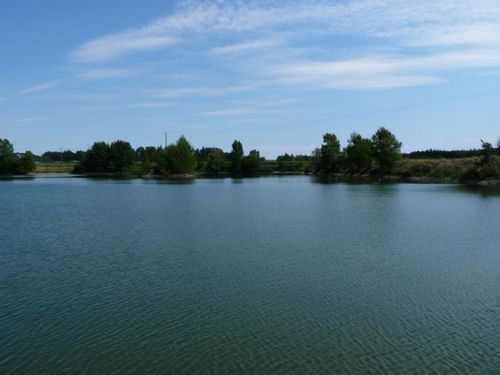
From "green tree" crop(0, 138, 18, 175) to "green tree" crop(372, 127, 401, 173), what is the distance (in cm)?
11459

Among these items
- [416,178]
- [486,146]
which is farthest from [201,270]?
[416,178]

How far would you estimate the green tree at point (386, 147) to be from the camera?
101 m

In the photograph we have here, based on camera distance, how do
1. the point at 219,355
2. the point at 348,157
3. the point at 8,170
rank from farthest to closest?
the point at 8,170, the point at 348,157, the point at 219,355

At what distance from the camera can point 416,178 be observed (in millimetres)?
93938

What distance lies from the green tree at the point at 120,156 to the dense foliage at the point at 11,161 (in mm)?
26052

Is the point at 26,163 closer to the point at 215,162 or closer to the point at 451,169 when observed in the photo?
the point at 215,162

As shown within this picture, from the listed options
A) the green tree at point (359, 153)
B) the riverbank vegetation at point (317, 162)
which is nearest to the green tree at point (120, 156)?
the riverbank vegetation at point (317, 162)

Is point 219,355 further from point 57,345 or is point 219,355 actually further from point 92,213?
point 92,213

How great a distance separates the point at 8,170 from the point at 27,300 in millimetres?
148681

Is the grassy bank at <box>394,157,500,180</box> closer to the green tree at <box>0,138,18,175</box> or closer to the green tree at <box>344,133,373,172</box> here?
the green tree at <box>344,133,373,172</box>

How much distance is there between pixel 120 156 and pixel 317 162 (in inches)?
2755

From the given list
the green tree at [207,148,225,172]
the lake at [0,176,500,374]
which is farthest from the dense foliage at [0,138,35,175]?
the lake at [0,176,500,374]

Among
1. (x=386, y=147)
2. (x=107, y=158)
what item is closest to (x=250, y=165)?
(x=107, y=158)

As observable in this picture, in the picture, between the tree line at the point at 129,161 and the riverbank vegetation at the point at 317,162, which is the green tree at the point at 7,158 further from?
the tree line at the point at 129,161
